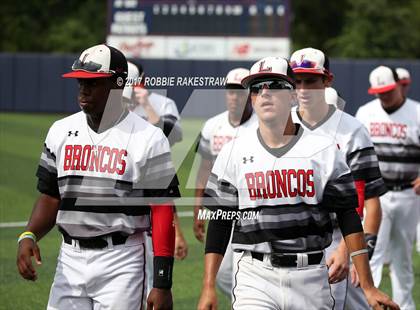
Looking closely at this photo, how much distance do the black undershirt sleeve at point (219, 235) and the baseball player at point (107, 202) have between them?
213 mm

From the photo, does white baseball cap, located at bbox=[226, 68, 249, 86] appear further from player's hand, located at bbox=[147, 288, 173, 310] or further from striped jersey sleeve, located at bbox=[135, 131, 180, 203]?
player's hand, located at bbox=[147, 288, 173, 310]

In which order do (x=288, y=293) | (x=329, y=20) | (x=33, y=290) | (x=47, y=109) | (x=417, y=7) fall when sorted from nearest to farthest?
(x=288, y=293) → (x=33, y=290) → (x=47, y=109) → (x=417, y=7) → (x=329, y=20)

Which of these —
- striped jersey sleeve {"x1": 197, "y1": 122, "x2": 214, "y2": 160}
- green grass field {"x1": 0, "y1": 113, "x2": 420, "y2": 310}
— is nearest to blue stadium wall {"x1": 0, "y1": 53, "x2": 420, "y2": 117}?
green grass field {"x1": 0, "y1": 113, "x2": 420, "y2": 310}

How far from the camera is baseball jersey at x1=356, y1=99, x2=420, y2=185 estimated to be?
9.59 m

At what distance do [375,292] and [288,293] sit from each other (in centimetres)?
45

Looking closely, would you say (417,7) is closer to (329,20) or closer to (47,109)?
(329,20)

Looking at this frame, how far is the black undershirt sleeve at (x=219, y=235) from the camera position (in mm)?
4992

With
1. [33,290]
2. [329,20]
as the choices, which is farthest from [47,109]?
[329,20]

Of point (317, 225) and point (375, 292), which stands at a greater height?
point (317, 225)

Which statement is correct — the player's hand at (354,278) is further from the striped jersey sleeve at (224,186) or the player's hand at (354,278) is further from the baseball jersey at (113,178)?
the baseball jersey at (113,178)

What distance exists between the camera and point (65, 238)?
5188mm

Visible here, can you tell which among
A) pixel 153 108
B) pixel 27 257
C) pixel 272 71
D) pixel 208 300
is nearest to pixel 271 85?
pixel 272 71

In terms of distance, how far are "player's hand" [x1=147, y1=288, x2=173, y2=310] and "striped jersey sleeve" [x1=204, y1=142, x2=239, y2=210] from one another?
53 centimetres

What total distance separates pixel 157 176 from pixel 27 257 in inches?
33.3
